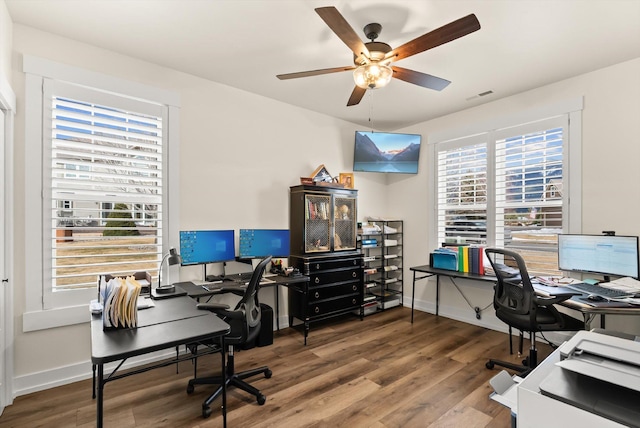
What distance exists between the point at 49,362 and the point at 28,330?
1.08ft

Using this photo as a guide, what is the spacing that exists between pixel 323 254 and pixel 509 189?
243cm

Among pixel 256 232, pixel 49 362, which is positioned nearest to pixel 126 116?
pixel 256 232

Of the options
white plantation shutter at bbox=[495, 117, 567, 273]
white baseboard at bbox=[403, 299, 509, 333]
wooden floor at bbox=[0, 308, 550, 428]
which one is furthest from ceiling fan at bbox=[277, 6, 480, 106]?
white baseboard at bbox=[403, 299, 509, 333]

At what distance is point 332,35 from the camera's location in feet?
8.32

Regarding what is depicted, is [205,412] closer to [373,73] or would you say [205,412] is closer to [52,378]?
[52,378]

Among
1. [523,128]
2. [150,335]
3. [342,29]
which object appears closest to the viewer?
[150,335]

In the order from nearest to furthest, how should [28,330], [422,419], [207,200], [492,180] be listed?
[422,419] → [28,330] → [207,200] → [492,180]

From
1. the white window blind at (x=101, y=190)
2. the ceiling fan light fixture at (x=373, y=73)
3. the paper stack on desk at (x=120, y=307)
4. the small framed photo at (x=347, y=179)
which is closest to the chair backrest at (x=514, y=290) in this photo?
the ceiling fan light fixture at (x=373, y=73)

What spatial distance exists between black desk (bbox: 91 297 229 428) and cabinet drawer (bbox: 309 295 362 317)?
182cm

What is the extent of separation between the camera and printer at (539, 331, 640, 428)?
0.56 meters

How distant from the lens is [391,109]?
4.24 metres

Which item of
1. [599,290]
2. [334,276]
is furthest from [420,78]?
[334,276]

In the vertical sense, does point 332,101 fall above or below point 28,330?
above

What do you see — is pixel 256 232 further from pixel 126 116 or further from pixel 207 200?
pixel 126 116
